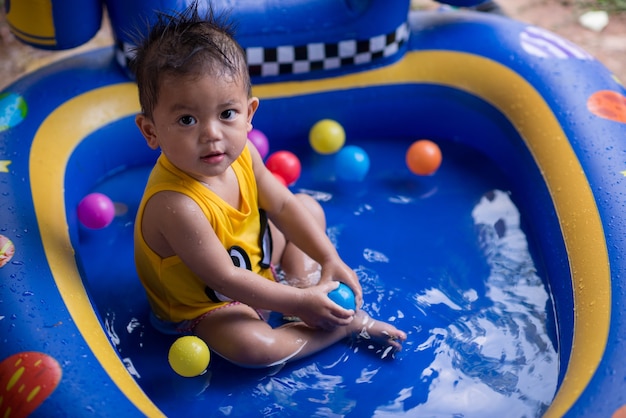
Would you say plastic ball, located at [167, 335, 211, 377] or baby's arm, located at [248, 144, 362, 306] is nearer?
plastic ball, located at [167, 335, 211, 377]

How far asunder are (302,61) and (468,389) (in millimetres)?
971

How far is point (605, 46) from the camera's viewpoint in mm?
2693

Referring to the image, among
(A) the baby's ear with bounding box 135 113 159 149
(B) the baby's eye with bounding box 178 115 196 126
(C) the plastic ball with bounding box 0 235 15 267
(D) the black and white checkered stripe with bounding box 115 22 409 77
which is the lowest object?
(C) the plastic ball with bounding box 0 235 15 267

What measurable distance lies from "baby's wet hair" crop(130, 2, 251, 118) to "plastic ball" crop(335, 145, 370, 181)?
64cm

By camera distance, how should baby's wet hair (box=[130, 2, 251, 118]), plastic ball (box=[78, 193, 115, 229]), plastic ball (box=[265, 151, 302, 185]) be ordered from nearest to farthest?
baby's wet hair (box=[130, 2, 251, 118])
plastic ball (box=[78, 193, 115, 229])
plastic ball (box=[265, 151, 302, 185])

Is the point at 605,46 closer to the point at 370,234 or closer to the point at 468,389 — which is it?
the point at 370,234

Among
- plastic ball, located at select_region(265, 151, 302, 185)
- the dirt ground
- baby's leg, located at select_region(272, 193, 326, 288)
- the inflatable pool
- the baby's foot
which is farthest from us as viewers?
the dirt ground

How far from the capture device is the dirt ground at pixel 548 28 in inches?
103

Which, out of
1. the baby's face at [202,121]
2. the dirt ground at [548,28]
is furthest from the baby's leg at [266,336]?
the dirt ground at [548,28]

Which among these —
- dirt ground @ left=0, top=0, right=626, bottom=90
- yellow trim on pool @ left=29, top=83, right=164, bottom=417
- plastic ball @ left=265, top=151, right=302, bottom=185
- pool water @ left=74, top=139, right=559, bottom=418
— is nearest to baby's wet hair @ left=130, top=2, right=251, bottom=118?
yellow trim on pool @ left=29, top=83, right=164, bottom=417

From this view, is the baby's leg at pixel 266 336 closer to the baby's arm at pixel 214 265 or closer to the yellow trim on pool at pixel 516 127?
the baby's arm at pixel 214 265

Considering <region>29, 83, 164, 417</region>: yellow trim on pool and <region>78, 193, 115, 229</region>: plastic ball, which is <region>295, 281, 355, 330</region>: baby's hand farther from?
<region>78, 193, 115, 229</region>: plastic ball

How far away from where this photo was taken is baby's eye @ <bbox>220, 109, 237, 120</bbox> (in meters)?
1.37

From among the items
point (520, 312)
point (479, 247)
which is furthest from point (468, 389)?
point (479, 247)
